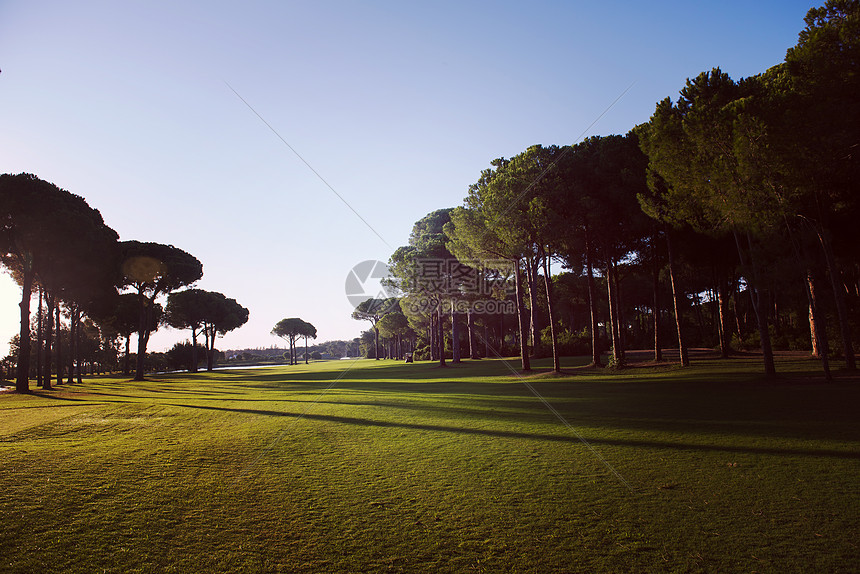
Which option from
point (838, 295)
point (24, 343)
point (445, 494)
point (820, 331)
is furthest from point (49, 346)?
point (838, 295)

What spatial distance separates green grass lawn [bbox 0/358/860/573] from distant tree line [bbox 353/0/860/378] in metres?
7.06

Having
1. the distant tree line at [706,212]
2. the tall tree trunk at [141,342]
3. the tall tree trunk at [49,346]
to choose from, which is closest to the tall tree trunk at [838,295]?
the distant tree line at [706,212]

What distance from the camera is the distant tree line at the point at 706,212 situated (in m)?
13.0

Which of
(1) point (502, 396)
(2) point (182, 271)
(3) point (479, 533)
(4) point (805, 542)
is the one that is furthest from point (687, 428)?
(2) point (182, 271)

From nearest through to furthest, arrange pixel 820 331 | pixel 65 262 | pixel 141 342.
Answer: pixel 820 331 < pixel 65 262 < pixel 141 342

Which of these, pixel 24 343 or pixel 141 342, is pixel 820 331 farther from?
pixel 141 342

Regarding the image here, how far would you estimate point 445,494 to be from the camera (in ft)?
17.6

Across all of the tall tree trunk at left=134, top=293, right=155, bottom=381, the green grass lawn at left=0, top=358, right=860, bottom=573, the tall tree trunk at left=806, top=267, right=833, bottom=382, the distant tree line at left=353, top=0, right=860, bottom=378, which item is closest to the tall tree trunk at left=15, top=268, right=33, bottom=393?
the tall tree trunk at left=134, top=293, right=155, bottom=381

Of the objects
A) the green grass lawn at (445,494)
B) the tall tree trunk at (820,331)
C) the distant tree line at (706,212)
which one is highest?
the distant tree line at (706,212)

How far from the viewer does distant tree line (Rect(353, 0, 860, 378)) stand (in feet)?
42.8

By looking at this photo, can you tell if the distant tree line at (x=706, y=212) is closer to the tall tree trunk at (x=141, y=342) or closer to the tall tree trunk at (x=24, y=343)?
the tall tree trunk at (x=141, y=342)

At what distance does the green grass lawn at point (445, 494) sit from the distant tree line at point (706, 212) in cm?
706

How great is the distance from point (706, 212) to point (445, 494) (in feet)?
51.8

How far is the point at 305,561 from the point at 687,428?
7686 mm
